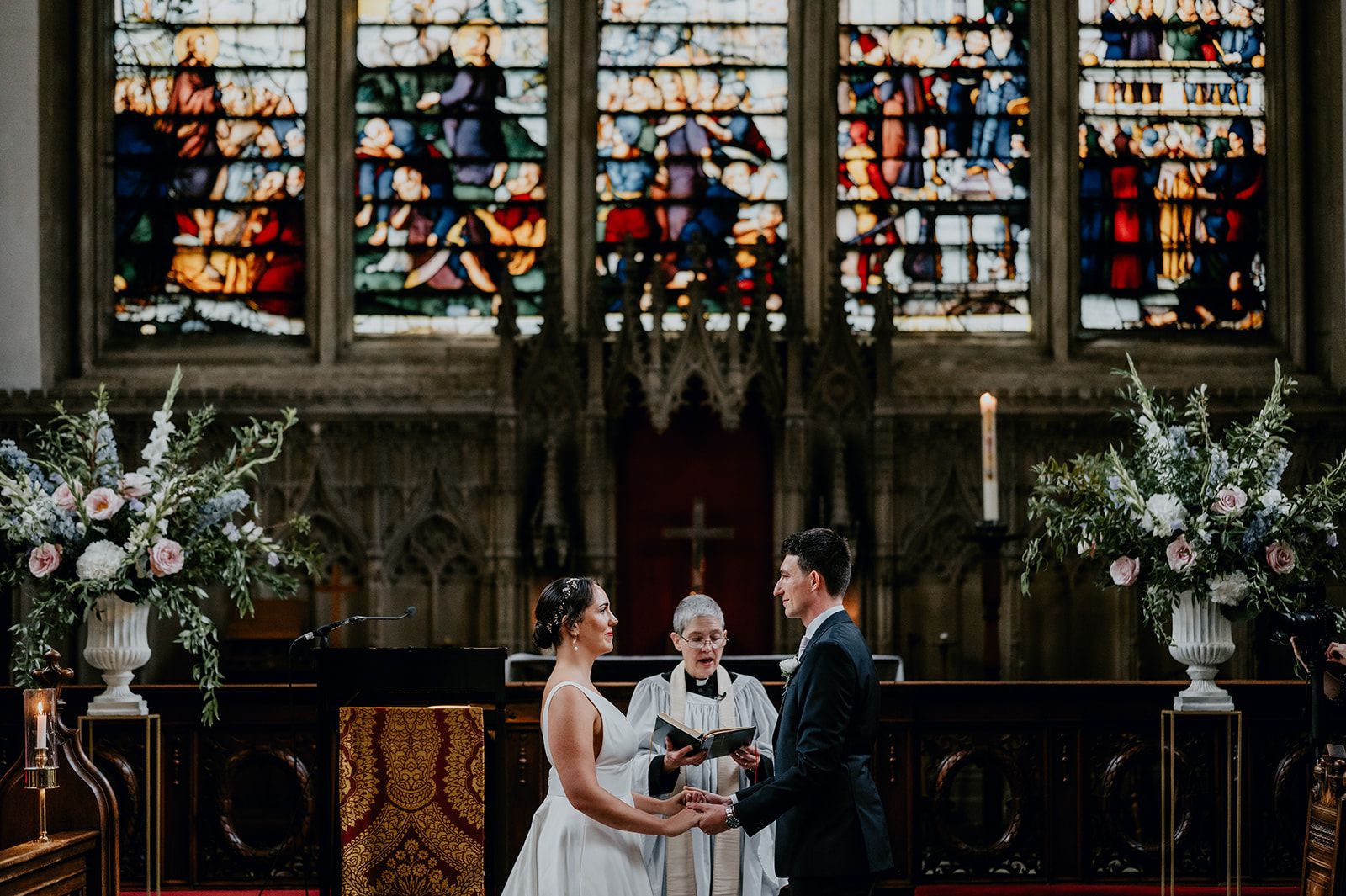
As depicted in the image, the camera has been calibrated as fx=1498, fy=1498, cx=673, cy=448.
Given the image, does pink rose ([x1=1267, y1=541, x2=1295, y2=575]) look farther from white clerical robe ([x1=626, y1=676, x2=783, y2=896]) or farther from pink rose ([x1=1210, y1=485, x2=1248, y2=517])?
white clerical robe ([x1=626, y1=676, x2=783, y2=896])

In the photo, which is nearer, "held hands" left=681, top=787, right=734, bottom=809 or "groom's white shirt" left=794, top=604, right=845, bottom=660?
"groom's white shirt" left=794, top=604, right=845, bottom=660

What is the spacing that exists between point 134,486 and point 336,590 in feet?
13.3

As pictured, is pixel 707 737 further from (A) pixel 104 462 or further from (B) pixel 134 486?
(A) pixel 104 462

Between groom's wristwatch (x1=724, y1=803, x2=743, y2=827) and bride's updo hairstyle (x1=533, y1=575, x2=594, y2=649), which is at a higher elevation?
bride's updo hairstyle (x1=533, y1=575, x2=594, y2=649)

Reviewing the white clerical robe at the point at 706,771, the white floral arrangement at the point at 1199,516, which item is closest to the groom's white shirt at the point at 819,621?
the white clerical robe at the point at 706,771

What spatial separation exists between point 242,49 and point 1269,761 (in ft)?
27.5

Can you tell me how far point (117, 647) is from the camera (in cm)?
584

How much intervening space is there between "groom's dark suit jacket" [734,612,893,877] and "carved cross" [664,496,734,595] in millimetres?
5173

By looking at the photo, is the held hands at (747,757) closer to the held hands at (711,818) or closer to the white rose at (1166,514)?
the held hands at (711,818)

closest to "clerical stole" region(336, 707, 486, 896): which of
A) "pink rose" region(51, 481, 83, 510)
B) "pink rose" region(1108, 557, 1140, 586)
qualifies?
"pink rose" region(51, 481, 83, 510)

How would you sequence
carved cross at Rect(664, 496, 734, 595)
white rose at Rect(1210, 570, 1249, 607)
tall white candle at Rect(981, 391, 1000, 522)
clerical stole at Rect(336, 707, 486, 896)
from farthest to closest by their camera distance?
carved cross at Rect(664, 496, 734, 595), tall white candle at Rect(981, 391, 1000, 522), white rose at Rect(1210, 570, 1249, 607), clerical stole at Rect(336, 707, 486, 896)

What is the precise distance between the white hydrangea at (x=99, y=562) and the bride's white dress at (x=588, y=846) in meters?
2.42

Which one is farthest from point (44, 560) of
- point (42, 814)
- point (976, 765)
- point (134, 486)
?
Result: point (976, 765)

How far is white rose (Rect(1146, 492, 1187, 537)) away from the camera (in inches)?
222
